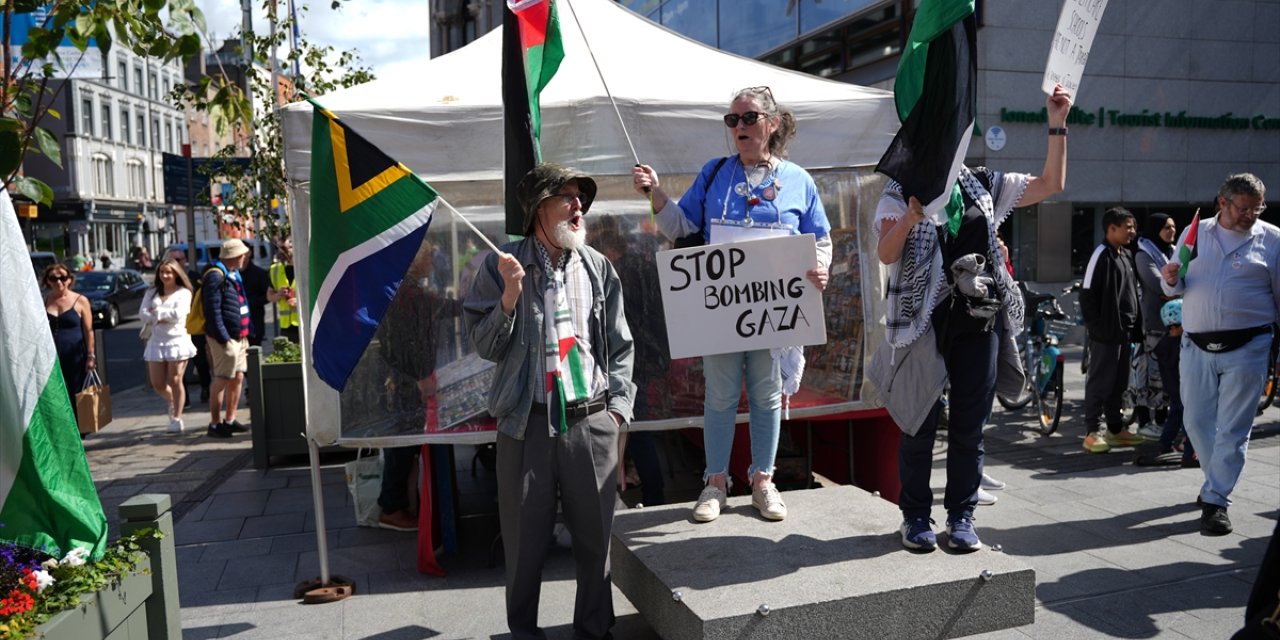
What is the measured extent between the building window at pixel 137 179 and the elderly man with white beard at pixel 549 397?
67910 mm

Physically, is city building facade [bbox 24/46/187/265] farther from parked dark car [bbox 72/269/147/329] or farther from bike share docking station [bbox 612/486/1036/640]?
bike share docking station [bbox 612/486/1036/640]

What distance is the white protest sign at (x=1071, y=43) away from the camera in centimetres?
412

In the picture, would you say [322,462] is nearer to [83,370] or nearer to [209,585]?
[83,370]

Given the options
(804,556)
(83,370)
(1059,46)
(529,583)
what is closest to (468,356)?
(529,583)

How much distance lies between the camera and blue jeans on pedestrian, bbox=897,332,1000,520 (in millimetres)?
4234

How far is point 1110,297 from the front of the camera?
8.18m

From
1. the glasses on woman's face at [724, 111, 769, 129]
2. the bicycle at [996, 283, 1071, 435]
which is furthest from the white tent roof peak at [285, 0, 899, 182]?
the bicycle at [996, 283, 1071, 435]

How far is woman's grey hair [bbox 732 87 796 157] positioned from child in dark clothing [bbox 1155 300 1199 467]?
3649 millimetres

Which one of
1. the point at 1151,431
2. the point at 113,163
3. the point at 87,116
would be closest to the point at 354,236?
the point at 1151,431

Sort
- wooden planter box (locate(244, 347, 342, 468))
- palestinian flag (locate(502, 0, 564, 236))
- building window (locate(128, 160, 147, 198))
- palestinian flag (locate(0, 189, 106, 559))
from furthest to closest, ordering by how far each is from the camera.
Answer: building window (locate(128, 160, 147, 198)) → wooden planter box (locate(244, 347, 342, 468)) → palestinian flag (locate(502, 0, 564, 236)) → palestinian flag (locate(0, 189, 106, 559))

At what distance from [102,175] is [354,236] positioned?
2528 inches

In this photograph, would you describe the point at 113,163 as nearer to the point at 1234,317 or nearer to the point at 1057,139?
the point at 1234,317

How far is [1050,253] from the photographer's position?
1611 centimetres

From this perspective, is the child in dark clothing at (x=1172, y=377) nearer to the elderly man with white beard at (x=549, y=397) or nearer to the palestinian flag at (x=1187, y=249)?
the palestinian flag at (x=1187, y=249)
